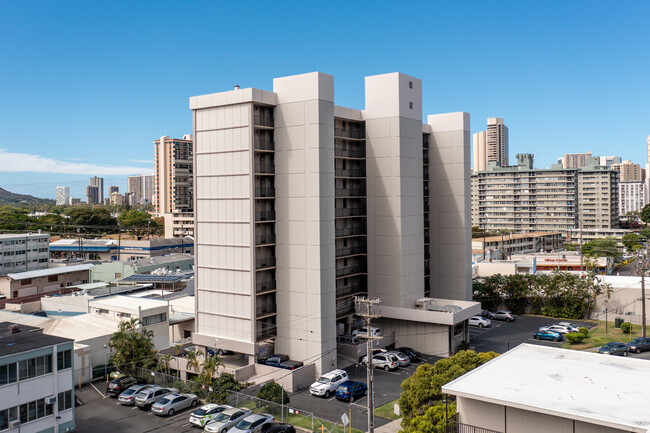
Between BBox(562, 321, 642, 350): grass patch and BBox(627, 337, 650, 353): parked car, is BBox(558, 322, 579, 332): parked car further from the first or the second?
BBox(627, 337, 650, 353): parked car

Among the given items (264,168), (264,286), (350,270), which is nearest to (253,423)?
(264,286)

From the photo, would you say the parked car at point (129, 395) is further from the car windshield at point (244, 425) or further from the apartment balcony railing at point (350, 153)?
the apartment balcony railing at point (350, 153)

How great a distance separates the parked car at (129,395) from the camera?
33688mm

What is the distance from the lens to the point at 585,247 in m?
119

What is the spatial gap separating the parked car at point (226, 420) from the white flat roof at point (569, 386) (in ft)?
45.1

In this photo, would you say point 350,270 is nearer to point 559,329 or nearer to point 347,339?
point 347,339

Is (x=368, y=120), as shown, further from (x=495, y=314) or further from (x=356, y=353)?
(x=495, y=314)

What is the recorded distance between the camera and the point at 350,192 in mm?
47062

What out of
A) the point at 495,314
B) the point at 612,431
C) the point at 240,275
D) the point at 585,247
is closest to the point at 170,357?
the point at 240,275

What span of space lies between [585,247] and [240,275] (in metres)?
103

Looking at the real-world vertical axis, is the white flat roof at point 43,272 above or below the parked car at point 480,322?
above

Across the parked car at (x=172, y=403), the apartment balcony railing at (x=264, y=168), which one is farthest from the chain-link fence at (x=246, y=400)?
the apartment balcony railing at (x=264, y=168)

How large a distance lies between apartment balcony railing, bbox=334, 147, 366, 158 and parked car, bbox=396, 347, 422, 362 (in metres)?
17.3

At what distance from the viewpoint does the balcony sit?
45.6 meters
